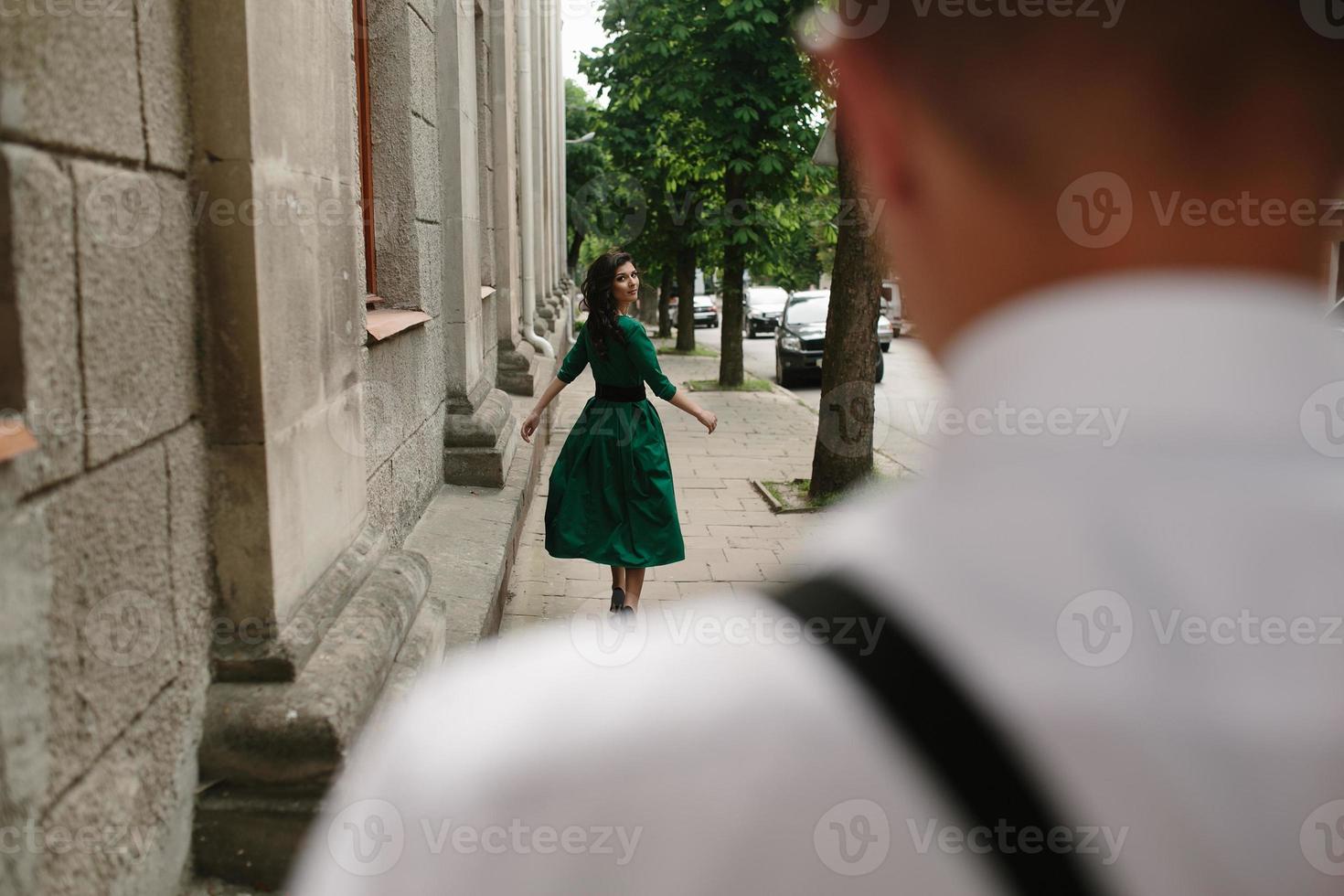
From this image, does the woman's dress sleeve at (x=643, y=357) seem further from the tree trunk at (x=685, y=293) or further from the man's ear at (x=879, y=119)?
the tree trunk at (x=685, y=293)

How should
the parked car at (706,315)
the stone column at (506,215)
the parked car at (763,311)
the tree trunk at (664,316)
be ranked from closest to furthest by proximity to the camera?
the stone column at (506,215), the tree trunk at (664,316), the parked car at (763,311), the parked car at (706,315)

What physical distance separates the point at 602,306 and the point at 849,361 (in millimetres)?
3883

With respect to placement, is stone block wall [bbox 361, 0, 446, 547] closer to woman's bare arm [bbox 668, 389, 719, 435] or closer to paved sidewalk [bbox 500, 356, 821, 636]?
paved sidewalk [bbox 500, 356, 821, 636]

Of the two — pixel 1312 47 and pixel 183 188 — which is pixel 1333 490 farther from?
pixel 183 188

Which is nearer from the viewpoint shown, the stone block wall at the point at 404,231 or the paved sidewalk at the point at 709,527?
the stone block wall at the point at 404,231

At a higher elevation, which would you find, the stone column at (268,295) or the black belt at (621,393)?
the stone column at (268,295)

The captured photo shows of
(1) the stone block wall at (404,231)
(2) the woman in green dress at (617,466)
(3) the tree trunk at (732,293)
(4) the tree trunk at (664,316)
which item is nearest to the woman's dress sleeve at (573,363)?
(2) the woman in green dress at (617,466)

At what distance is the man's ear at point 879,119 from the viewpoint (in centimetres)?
68

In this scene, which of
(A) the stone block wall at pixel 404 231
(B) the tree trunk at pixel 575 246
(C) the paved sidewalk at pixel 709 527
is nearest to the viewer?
(A) the stone block wall at pixel 404 231

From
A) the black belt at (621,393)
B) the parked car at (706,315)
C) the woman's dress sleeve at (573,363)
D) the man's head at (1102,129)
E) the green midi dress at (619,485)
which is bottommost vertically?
the parked car at (706,315)

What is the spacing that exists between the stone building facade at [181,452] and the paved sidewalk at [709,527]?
4.32 ft

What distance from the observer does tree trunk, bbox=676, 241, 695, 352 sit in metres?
22.7

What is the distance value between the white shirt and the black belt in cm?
523

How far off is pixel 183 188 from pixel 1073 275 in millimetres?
2160
